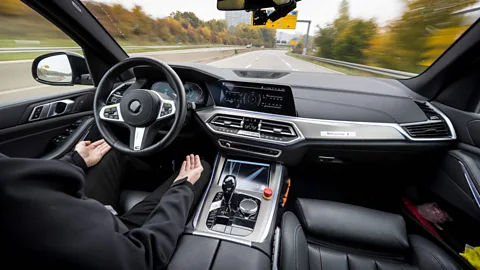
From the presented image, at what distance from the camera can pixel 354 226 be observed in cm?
140

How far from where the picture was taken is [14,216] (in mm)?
521

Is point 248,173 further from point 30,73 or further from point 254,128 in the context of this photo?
point 30,73

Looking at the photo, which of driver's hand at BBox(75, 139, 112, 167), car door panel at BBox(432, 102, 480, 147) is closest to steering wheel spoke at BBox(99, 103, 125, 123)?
driver's hand at BBox(75, 139, 112, 167)

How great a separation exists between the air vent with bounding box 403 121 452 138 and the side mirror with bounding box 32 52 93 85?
2.67 metres

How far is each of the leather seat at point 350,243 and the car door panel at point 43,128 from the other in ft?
5.69

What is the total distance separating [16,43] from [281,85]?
2.28 m

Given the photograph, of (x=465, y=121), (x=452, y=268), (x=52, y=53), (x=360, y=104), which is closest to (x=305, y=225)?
(x=452, y=268)

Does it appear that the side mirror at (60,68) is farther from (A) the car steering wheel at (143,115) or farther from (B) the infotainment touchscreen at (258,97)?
(B) the infotainment touchscreen at (258,97)

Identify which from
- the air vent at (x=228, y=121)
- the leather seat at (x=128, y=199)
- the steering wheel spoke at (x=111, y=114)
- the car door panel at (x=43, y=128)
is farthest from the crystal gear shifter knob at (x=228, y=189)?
the car door panel at (x=43, y=128)

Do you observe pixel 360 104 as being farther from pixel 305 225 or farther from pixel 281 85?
pixel 305 225

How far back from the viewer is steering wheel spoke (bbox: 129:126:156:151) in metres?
1.36

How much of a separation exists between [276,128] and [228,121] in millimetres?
404

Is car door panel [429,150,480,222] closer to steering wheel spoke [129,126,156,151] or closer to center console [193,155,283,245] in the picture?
center console [193,155,283,245]

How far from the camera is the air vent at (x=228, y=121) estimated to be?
184 cm
